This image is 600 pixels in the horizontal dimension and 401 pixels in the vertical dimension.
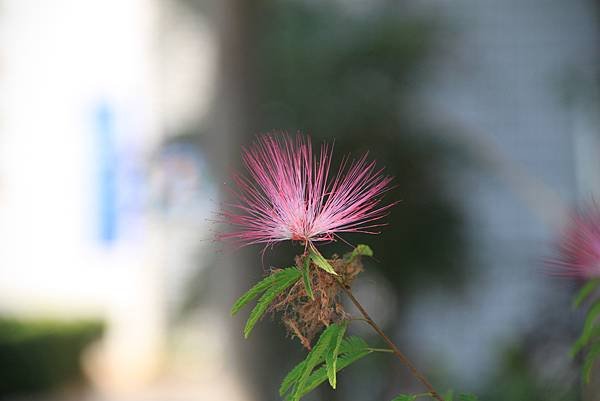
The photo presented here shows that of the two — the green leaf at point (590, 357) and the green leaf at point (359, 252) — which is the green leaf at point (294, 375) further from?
the green leaf at point (590, 357)

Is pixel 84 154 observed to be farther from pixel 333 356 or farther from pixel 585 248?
pixel 333 356

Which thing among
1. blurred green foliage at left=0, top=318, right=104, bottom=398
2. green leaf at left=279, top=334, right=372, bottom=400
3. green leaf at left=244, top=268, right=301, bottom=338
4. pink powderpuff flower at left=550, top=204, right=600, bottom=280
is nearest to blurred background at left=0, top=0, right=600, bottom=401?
blurred green foliage at left=0, top=318, right=104, bottom=398

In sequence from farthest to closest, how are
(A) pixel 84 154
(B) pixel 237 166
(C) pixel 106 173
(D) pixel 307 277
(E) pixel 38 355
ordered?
(A) pixel 84 154 < (C) pixel 106 173 < (E) pixel 38 355 < (B) pixel 237 166 < (D) pixel 307 277

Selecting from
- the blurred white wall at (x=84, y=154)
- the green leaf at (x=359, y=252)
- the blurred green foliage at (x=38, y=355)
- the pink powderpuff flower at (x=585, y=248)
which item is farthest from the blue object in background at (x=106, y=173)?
the green leaf at (x=359, y=252)

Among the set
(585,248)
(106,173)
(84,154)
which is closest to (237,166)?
(585,248)

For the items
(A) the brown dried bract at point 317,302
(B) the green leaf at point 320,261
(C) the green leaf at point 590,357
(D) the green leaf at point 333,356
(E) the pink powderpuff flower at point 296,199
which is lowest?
(C) the green leaf at point 590,357

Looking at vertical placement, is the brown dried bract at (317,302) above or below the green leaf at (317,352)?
above
